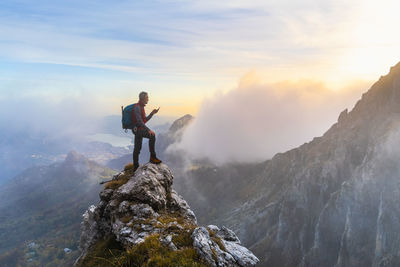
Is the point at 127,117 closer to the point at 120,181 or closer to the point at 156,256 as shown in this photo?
the point at 120,181

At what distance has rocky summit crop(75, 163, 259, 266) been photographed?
11750 mm

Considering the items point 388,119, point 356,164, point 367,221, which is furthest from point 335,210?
point 388,119

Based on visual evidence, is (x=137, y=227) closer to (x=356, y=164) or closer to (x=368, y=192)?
(x=368, y=192)

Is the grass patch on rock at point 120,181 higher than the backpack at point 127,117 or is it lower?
lower

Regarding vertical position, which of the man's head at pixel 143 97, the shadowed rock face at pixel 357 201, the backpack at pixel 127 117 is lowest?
the shadowed rock face at pixel 357 201

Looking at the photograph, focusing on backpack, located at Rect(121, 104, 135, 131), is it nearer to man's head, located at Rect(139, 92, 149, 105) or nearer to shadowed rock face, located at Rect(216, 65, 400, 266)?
man's head, located at Rect(139, 92, 149, 105)

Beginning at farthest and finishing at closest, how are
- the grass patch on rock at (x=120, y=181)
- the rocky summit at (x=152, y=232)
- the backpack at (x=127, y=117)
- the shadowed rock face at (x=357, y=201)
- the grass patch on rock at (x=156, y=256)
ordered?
the shadowed rock face at (x=357, y=201)
the grass patch on rock at (x=120, y=181)
the backpack at (x=127, y=117)
the rocky summit at (x=152, y=232)
the grass patch on rock at (x=156, y=256)

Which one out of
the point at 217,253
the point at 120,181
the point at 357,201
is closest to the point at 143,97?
the point at 120,181

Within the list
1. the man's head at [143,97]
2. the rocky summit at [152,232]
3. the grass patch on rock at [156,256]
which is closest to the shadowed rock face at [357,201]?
the rocky summit at [152,232]

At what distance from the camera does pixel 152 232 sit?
1438 cm

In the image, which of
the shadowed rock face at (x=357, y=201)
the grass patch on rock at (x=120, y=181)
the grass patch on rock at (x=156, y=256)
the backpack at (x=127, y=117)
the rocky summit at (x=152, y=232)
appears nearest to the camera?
the grass patch on rock at (x=156, y=256)

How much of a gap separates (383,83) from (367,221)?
95.6 m

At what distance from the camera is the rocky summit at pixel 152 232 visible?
11.8 m

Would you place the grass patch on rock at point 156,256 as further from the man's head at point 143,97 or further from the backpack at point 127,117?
the man's head at point 143,97
